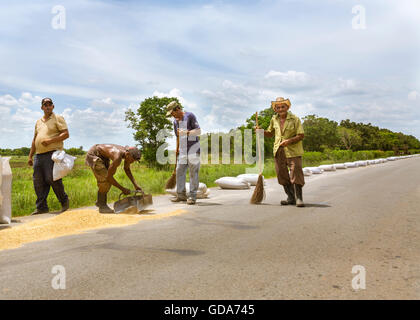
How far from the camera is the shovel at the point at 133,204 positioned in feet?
20.6

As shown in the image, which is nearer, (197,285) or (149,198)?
(197,285)

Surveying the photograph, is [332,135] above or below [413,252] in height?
above

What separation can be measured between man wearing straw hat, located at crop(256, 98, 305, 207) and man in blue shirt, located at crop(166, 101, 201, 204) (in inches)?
69.0

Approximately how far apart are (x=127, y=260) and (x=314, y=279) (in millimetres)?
1811

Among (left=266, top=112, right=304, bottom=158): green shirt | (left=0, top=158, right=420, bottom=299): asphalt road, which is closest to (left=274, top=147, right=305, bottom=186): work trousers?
(left=266, top=112, right=304, bottom=158): green shirt

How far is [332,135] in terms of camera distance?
191ft

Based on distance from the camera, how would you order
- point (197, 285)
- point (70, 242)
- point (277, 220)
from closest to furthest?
point (197, 285) → point (70, 242) → point (277, 220)

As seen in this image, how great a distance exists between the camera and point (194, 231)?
16.1 feet

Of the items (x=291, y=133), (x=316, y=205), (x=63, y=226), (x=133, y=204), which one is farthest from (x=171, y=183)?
(x=63, y=226)

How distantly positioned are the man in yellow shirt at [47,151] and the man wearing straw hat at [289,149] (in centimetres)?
434

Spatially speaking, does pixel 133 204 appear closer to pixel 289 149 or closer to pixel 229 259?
pixel 289 149
